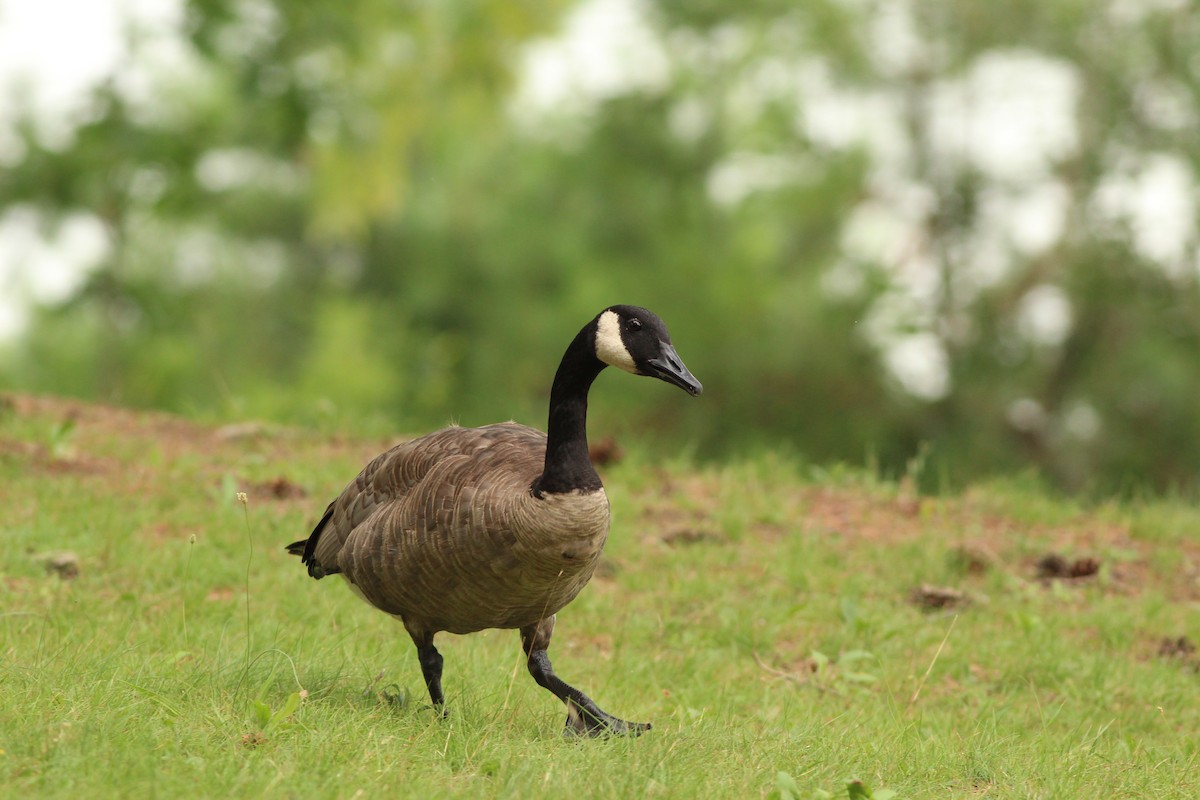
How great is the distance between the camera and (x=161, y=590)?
7332mm

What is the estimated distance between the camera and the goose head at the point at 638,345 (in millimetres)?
5195

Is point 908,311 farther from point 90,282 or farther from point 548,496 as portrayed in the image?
point 548,496

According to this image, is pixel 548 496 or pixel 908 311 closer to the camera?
pixel 548 496

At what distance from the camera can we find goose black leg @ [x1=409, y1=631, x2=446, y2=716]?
5.59 m

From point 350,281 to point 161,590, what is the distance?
1917 cm

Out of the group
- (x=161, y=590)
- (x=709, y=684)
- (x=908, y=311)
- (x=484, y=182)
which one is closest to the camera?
(x=709, y=684)

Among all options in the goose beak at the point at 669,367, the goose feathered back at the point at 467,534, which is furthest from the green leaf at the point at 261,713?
the goose beak at the point at 669,367

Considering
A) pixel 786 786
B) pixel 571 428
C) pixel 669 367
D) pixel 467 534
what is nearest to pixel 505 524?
pixel 467 534

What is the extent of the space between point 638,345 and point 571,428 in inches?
17.2

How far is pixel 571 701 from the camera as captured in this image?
5.43 meters

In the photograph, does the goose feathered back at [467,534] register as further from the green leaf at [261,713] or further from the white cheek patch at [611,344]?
the green leaf at [261,713]

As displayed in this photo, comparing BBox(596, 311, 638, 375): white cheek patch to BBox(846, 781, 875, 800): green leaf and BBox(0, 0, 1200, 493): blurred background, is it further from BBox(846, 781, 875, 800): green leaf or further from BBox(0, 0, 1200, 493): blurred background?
BBox(0, 0, 1200, 493): blurred background

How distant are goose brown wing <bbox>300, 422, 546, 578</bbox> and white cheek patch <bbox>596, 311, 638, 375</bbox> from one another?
57cm

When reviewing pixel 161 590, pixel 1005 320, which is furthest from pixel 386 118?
pixel 161 590
